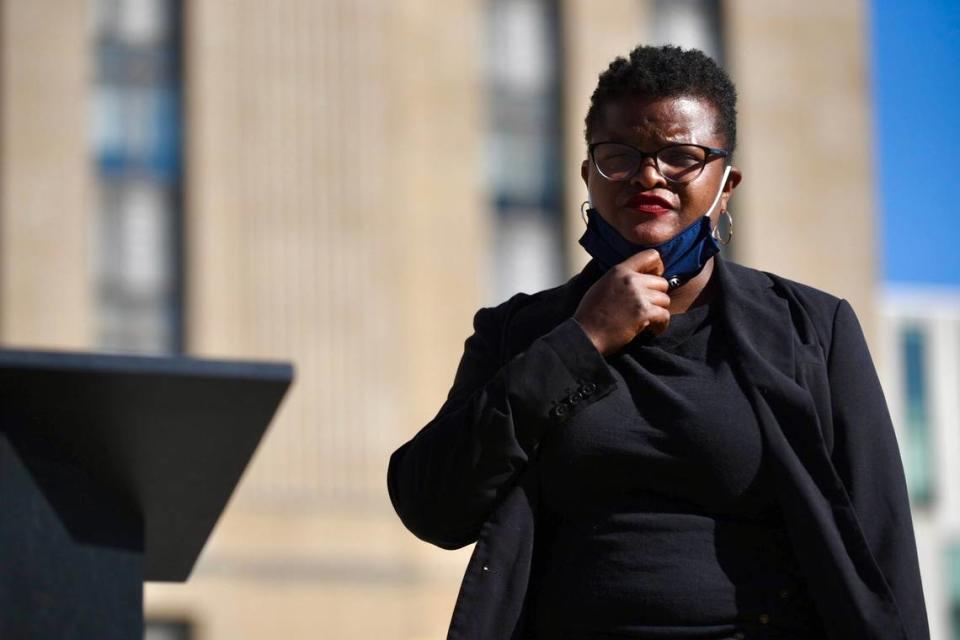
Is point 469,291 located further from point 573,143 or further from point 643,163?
point 643,163

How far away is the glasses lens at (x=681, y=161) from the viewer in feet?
9.55

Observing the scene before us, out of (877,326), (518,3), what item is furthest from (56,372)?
(877,326)

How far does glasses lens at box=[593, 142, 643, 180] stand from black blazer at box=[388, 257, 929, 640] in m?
0.23

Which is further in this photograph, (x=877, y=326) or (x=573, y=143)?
(x=877, y=326)

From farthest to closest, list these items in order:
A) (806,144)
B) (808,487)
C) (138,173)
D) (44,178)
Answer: (806,144), (138,173), (44,178), (808,487)

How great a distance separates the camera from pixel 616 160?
2.93m

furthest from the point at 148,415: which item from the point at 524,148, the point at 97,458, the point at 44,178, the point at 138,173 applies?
the point at 524,148

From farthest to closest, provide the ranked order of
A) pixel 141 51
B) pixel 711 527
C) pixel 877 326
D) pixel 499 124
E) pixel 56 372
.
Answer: pixel 877 326 → pixel 499 124 → pixel 141 51 → pixel 56 372 → pixel 711 527

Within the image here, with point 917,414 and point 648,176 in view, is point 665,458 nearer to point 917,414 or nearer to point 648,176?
point 648,176

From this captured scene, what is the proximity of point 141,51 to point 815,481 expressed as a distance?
20906 millimetres

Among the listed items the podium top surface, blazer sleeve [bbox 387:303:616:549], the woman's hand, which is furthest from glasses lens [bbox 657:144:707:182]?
the podium top surface

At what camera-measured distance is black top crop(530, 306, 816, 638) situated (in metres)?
2.77

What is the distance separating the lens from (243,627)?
21.5 m

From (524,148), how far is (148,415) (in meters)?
20.6
